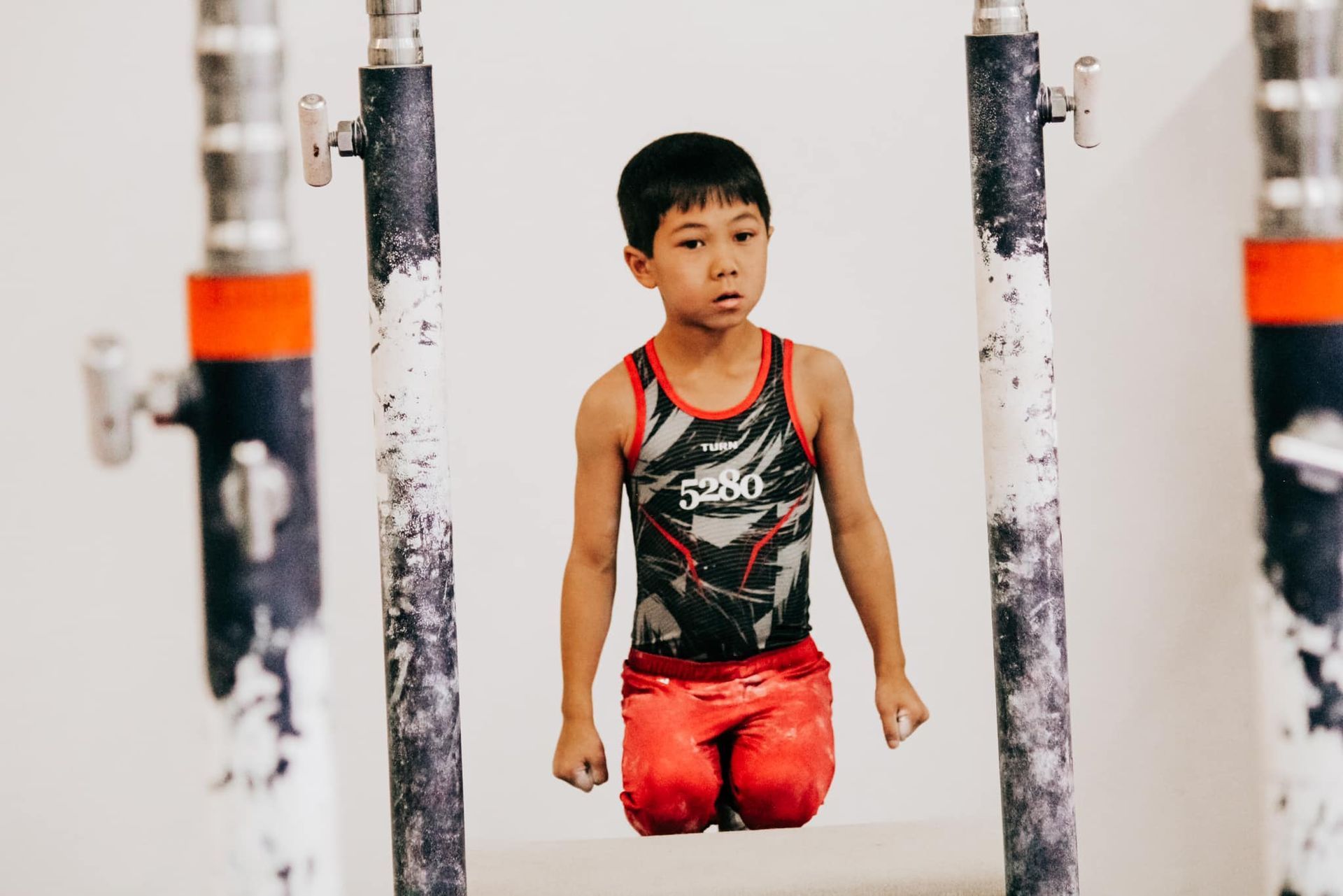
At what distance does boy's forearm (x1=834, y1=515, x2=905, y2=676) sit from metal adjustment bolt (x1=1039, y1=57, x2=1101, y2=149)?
302 mm

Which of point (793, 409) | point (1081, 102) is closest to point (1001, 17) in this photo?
point (1081, 102)

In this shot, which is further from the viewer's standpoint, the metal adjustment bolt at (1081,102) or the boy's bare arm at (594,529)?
the boy's bare arm at (594,529)

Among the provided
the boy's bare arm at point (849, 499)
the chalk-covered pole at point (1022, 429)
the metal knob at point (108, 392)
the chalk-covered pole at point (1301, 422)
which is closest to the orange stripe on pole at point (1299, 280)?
the chalk-covered pole at point (1301, 422)

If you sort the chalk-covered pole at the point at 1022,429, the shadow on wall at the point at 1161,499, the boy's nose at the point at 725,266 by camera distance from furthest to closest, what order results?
1. the shadow on wall at the point at 1161,499
2. the boy's nose at the point at 725,266
3. the chalk-covered pole at the point at 1022,429

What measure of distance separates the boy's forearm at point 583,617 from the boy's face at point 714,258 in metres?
0.17

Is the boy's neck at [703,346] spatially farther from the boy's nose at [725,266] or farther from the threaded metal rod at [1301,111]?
the threaded metal rod at [1301,111]

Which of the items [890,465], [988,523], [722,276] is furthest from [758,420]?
[890,465]

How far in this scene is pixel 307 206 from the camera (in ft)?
4.84

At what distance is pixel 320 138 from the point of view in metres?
0.96

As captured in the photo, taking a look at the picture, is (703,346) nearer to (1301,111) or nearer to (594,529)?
(594,529)

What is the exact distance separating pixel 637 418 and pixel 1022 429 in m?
0.28

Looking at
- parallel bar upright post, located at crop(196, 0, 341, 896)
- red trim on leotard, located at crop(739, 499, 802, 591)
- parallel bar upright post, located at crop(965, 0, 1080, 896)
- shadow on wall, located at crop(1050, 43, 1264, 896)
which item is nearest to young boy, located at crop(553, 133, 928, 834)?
red trim on leotard, located at crop(739, 499, 802, 591)

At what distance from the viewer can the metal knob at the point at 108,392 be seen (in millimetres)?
888

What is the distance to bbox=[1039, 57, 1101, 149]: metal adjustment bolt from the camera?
38.5 inches
